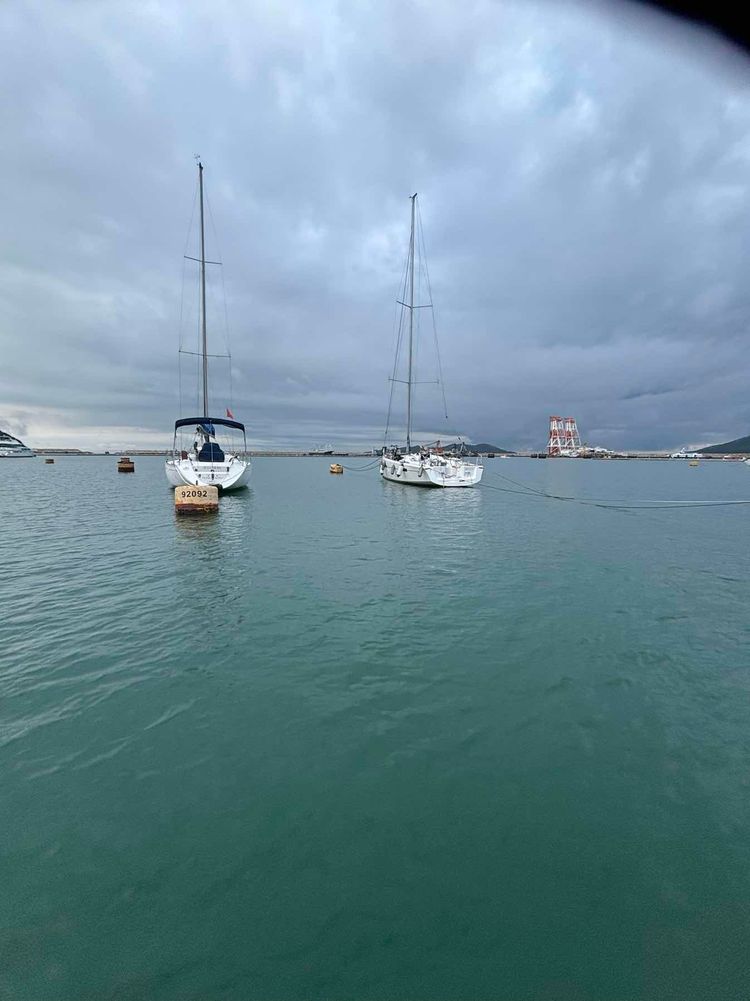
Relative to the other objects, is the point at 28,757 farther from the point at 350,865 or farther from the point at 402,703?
the point at 402,703

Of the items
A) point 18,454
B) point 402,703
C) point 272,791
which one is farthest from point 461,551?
point 18,454

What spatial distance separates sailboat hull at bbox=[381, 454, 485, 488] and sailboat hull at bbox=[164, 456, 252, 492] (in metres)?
17.9

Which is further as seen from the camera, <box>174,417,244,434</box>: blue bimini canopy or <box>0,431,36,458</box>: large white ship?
<box>0,431,36,458</box>: large white ship

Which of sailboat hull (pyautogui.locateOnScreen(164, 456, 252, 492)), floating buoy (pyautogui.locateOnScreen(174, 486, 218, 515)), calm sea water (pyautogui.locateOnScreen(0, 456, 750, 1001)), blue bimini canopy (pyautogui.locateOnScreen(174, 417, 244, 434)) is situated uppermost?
blue bimini canopy (pyautogui.locateOnScreen(174, 417, 244, 434))

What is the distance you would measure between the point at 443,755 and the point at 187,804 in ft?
11.0

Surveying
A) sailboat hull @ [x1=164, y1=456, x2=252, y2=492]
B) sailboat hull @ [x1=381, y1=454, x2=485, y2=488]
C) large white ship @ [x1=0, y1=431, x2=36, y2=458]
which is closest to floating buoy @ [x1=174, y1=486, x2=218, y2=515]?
sailboat hull @ [x1=164, y1=456, x2=252, y2=492]

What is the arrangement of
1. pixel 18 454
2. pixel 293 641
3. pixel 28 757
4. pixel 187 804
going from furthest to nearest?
pixel 18 454 < pixel 293 641 < pixel 28 757 < pixel 187 804

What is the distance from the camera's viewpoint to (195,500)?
3011cm

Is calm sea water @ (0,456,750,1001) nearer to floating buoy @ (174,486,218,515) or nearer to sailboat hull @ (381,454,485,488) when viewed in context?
floating buoy @ (174,486,218,515)

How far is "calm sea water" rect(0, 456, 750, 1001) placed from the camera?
12.2 feet

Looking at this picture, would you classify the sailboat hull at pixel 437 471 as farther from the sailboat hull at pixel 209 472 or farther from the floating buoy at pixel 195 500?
the floating buoy at pixel 195 500

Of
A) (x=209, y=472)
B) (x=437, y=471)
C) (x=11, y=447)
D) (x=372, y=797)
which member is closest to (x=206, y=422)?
(x=209, y=472)

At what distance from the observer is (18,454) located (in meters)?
185

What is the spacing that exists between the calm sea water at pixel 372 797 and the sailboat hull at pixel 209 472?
26.1 m
